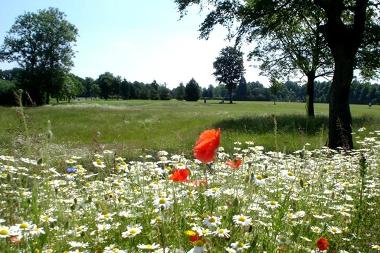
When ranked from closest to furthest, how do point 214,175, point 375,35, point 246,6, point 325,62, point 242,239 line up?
point 242,239, point 214,175, point 246,6, point 375,35, point 325,62

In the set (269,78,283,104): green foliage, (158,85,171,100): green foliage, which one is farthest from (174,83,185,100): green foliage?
(269,78,283,104): green foliage

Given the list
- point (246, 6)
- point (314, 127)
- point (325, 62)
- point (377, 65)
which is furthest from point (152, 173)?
point (325, 62)

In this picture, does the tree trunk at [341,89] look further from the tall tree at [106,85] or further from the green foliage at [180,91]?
the green foliage at [180,91]

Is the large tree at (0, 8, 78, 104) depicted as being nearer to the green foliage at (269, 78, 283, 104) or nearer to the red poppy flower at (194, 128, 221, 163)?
the green foliage at (269, 78, 283, 104)

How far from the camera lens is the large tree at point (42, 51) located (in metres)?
65.8

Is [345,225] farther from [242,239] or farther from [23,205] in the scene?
[23,205]

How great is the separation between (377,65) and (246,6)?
10.8 meters

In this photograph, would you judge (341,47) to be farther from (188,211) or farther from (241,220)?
(241,220)

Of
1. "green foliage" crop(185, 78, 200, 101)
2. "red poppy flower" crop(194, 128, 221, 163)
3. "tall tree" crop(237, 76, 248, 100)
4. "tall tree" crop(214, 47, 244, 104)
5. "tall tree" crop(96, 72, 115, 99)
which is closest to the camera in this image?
"red poppy flower" crop(194, 128, 221, 163)

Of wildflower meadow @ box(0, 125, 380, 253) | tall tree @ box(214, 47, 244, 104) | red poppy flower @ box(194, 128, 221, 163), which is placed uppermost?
tall tree @ box(214, 47, 244, 104)

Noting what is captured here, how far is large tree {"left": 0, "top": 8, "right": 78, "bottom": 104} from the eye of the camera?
65750 millimetres

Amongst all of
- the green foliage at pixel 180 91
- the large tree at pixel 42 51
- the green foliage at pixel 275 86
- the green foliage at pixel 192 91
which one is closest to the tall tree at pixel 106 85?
the green foliage at pixel 180 91

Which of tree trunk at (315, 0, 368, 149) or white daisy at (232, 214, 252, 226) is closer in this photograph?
white daisy at (232, 214, 252, 226)

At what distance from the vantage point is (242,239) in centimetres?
299
